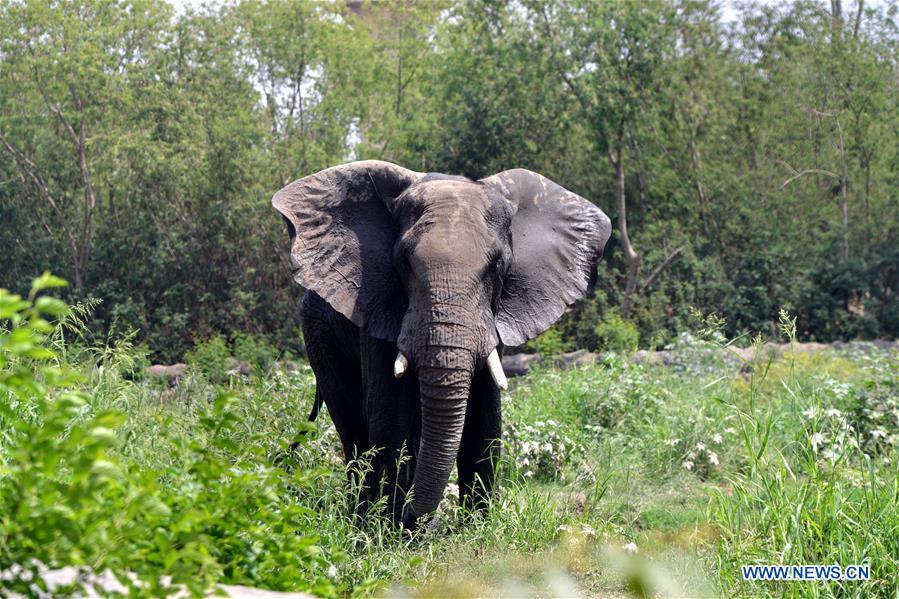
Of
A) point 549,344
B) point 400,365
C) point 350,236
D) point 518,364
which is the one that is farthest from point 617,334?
point 400,365

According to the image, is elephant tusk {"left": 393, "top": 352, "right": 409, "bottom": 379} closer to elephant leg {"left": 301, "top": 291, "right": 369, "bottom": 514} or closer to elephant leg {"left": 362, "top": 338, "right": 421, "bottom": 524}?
elephant leg {"left": 362, "top": 338, "right": 421, "bottom": 524}

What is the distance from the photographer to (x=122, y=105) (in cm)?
2080

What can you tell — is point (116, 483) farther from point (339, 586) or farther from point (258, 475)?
point (339, 586)

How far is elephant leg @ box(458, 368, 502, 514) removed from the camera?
6.85 meters

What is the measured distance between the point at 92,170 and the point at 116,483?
18992 millimetres

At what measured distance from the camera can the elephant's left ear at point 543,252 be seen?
22.7ft

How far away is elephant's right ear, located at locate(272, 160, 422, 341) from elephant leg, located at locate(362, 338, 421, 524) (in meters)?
0.20

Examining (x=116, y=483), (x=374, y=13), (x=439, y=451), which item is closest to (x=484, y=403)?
(x=439, y=451)

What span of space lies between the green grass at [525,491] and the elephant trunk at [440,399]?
0.99 feet

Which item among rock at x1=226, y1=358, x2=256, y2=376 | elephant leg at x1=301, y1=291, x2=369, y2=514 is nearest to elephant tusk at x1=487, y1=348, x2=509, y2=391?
elephant leg at x1=301, y1=291, x2=369, y2=514

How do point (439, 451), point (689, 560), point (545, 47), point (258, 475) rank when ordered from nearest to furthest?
1. point (258, 475)
2. point (689, 560)
3. point (439, 451)
4. point (545, 47)

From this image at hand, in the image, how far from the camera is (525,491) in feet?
23.6

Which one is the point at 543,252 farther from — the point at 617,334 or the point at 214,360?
the point at 214,360

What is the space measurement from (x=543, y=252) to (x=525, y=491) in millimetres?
1457
